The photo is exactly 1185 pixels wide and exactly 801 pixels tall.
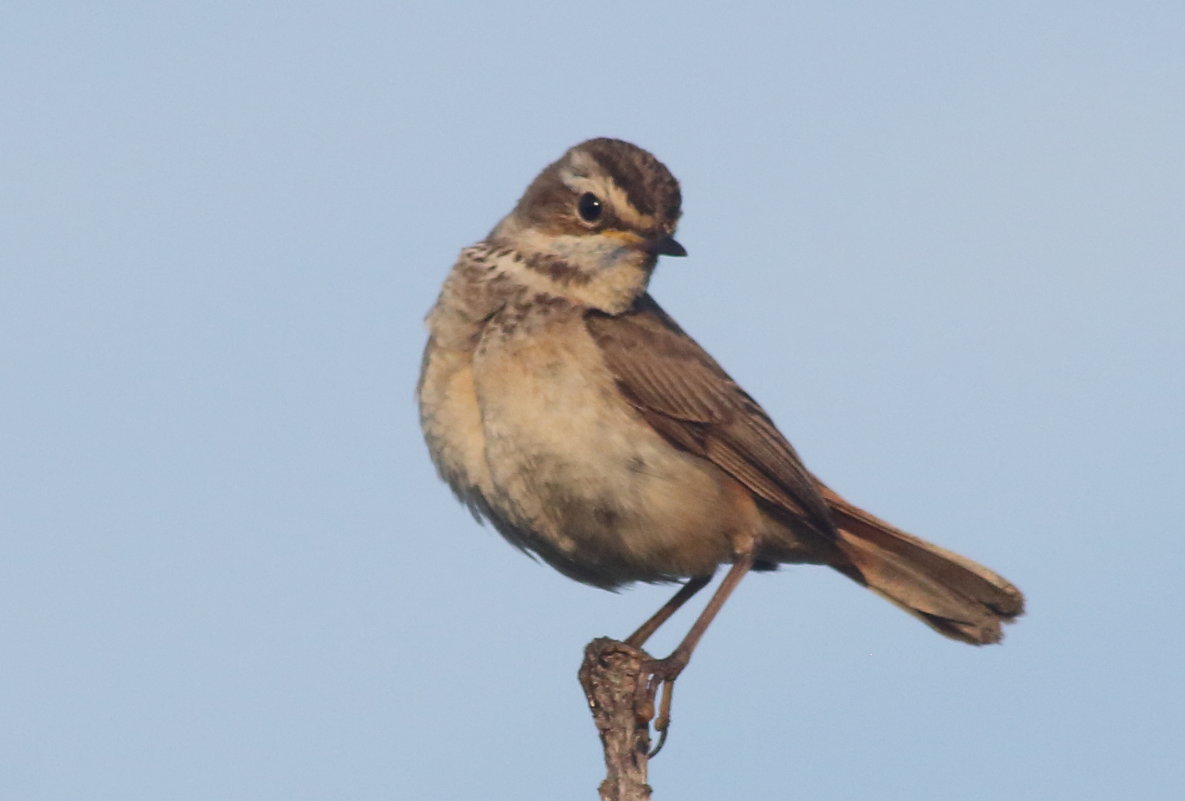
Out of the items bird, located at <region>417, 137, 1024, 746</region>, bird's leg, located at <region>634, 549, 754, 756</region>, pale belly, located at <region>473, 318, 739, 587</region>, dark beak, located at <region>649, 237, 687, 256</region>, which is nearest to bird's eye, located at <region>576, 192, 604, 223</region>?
bird, located at <region>417, 137, 1024, 746</region>

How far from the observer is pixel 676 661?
896 cm

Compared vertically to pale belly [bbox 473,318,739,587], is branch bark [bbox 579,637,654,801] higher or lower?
lower

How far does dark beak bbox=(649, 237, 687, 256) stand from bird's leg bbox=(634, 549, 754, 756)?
1.64 m

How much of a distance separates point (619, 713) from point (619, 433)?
1627mm

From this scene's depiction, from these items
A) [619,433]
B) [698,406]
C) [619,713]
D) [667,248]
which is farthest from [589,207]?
[619,713]

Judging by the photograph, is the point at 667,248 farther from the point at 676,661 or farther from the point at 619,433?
the point at 676,661

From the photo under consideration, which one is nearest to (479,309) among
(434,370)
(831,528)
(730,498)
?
(434,370)

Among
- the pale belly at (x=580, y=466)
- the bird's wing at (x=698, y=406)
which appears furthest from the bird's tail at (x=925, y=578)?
the pale belly at (x=580, y=466)

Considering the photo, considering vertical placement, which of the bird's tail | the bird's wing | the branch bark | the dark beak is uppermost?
the dark beak

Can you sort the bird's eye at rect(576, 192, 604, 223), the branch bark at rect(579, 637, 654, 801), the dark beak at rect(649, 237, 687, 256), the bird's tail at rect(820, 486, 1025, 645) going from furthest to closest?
the bird's tail at rect(820, 486, 1025, 645), the bird's eye at rect(576, 192, 604, 223), the dark beak at rect(649, 237, 687, 256), the branch bark at rect(579, 637, 654, 801)

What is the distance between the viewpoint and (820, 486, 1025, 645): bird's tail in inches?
400

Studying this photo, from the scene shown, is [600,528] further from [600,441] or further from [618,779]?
[618,779]

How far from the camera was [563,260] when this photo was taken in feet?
31.5

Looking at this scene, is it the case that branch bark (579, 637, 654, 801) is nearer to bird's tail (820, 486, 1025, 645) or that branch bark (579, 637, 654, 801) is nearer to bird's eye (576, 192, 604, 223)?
bird's tail (820, 486, 1025, 645)
